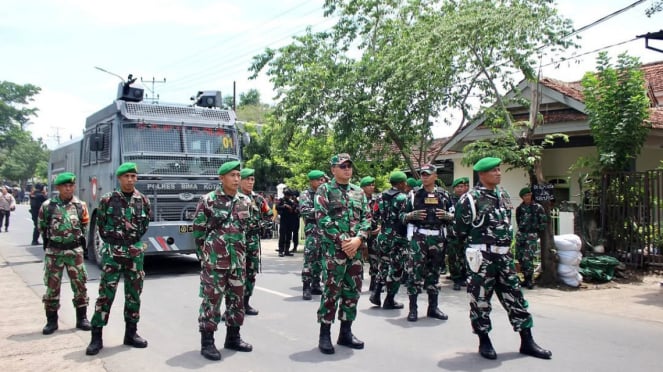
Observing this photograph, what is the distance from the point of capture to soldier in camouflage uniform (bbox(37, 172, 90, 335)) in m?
6.33

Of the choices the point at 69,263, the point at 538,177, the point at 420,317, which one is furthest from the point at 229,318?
the point at 538,177

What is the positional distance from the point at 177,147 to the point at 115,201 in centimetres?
490

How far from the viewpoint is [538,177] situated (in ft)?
33.8

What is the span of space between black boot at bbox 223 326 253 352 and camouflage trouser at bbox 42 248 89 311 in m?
1.99

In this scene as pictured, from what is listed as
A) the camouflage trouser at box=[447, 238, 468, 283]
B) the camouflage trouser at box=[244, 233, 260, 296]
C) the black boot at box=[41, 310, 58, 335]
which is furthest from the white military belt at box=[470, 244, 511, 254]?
the black boot at box=[41, 310, 58, 335]

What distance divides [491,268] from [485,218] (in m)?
0.47

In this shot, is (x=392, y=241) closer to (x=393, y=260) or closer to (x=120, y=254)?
(x=393, y=260)

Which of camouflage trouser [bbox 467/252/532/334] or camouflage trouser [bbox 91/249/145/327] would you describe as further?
camouflage trouser [bbox 91/249/145/327]

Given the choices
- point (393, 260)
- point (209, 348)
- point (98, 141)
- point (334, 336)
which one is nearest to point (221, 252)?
point (209, 348)

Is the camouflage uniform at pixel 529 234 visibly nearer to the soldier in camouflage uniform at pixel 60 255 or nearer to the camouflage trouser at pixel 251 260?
the camouflage trouser at pixel 251 260

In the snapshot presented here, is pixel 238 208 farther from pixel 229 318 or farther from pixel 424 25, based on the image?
pixel 424 25

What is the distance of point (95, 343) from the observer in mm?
5512

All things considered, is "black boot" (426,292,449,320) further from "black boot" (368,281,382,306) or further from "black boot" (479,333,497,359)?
"black boot" (479,333,497,359)

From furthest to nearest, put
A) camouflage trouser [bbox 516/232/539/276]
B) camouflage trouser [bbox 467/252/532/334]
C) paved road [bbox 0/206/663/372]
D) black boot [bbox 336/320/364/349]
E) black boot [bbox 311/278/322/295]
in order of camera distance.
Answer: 1. camouflage trouser [bbox 516/232/539/276]
2. black boot [bbox 311/278/322/295]
3. black boot [bbox 336/320/364/349]
4. camouflage trouser [bbox 467/252/532/334]
5. paved road [bbox 0/206/663/372]
